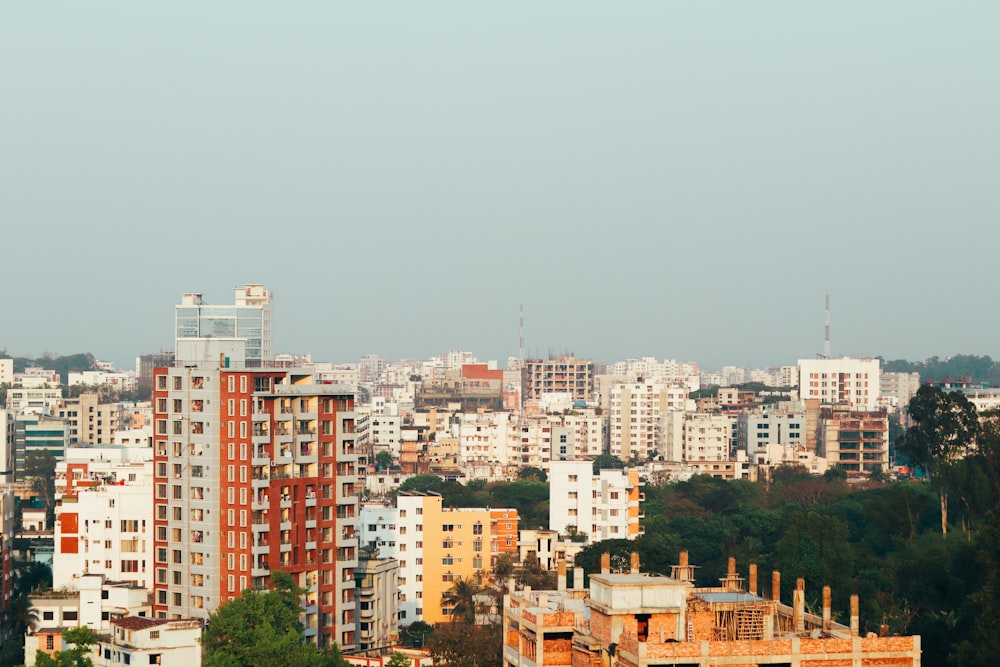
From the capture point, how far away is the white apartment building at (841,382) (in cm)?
10812

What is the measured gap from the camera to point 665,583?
22562 millimetres

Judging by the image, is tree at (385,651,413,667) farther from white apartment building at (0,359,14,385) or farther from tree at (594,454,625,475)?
white apartment building at (0,359,14,385)

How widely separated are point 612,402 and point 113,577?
61.8 metres

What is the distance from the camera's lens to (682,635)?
885 inches

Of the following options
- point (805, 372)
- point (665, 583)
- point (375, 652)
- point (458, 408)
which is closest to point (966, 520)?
point (375, 652)

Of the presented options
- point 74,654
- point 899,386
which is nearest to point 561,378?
point 899,386

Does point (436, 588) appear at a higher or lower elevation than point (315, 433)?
lower

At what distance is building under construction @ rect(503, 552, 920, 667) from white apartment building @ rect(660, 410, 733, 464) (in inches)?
2512

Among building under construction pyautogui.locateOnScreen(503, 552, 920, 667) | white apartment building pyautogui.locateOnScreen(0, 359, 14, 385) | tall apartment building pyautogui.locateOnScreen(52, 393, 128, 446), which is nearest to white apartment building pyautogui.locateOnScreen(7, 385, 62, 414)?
tall apartment building pyautogui.locateOnScreen(52, 393, 128, 446)

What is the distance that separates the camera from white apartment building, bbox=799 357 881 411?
355 feet

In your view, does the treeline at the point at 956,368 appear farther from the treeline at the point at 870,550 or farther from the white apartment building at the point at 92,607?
the white apartment building at the point at 92,607

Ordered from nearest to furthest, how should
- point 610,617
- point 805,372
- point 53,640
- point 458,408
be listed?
point 610,617 < point 53,640 < point 805,372 < point 458,408

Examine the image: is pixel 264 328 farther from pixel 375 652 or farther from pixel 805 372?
pixel 375 652

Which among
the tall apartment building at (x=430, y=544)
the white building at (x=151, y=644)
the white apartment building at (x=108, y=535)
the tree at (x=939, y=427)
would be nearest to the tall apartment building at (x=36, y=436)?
the tall apartment building at (x=430, y=544)
